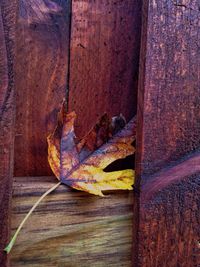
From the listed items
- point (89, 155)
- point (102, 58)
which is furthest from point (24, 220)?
point (102, 58)

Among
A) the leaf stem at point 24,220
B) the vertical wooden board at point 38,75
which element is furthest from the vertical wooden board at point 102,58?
the leaf stem at point 24,220

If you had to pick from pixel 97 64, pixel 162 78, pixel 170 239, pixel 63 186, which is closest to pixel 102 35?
pixel 97 64

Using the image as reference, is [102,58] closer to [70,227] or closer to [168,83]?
[168,83]

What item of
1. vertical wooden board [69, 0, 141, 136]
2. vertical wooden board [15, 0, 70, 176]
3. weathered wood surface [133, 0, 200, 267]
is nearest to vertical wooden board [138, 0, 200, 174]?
weathered wood surface [133, 0, 200, 267]

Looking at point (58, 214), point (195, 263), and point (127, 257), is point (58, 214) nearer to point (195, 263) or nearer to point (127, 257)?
point (127, 257)

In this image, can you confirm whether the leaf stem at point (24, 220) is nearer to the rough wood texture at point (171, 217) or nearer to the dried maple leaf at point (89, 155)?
the dried maple leaf at point (89, 155)

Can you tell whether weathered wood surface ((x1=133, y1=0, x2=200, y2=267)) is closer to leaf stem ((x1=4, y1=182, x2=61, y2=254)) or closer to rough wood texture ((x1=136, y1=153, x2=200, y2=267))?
rough wood texture ((x1=136, y1=153, x2=200, y2=267))

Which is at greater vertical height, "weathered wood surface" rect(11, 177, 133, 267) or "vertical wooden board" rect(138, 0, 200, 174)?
"vertical wooden board" rect(138, 0, 200, 174)
